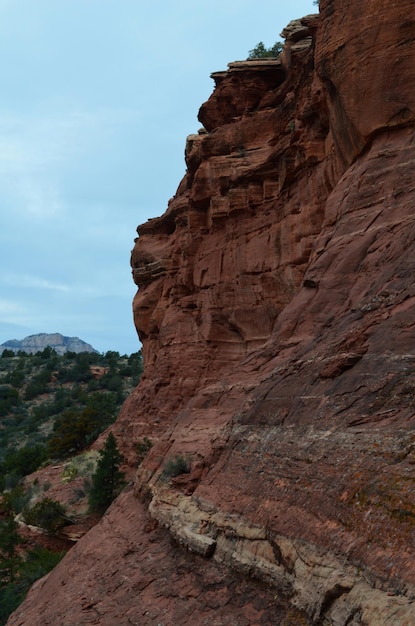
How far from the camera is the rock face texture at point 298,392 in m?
7.76

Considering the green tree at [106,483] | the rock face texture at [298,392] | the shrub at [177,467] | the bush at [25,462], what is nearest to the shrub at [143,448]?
the green tree at [106,483]

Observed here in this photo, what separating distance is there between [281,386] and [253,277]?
35.8 feet

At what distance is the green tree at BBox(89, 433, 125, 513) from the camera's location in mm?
25609

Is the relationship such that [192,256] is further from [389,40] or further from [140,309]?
[389,40]

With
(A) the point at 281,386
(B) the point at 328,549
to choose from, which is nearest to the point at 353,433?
(B) the point at 328,549

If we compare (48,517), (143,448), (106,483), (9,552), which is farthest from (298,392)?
(48,517)

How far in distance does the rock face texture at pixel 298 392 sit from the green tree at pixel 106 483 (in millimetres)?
6241

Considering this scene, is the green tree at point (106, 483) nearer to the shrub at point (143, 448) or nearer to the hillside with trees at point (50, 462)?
the hillside with trees at point (50, 462)

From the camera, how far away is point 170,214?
31.0 meters

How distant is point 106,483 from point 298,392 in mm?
17164

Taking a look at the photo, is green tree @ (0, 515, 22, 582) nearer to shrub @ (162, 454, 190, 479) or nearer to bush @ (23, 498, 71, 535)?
bush @ (23, 498, 71, 535)

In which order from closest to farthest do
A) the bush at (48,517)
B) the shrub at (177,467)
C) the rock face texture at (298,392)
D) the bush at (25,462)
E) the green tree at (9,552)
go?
1. the rock face texture at (298,392)
2. the shrub at (177,467)
3. the green tree at (9,552)
4. the bush at (48,517)
5. the bush at (25,462)

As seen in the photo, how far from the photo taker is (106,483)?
2577cm

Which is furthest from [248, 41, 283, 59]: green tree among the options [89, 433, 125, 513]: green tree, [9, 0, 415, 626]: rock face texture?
[89, 433, 125, 513]: green tree
